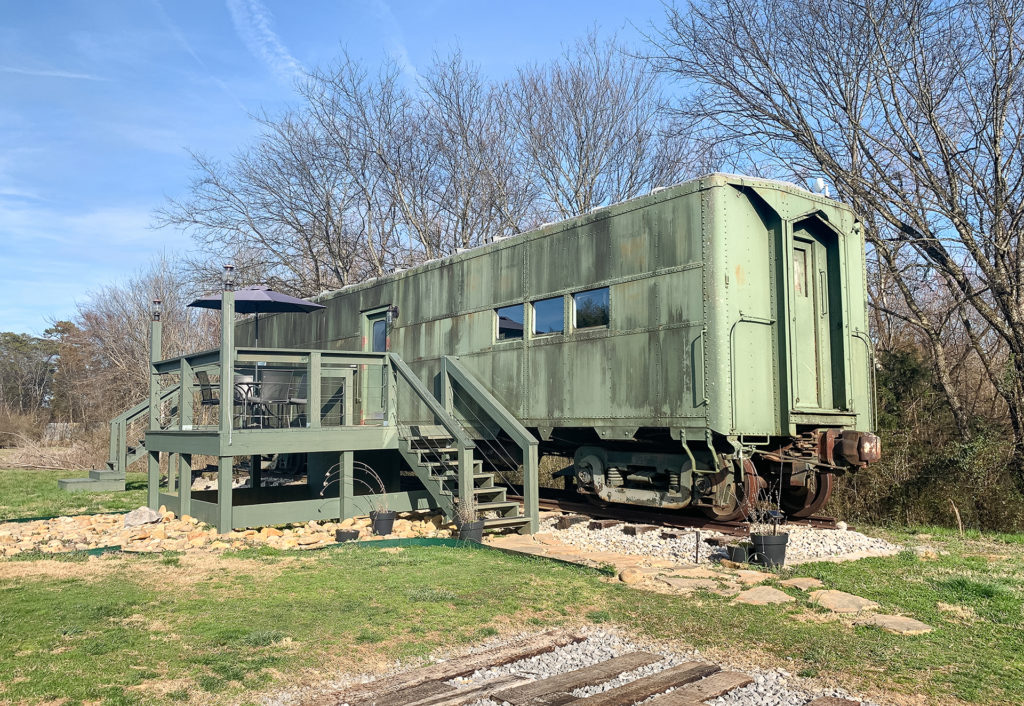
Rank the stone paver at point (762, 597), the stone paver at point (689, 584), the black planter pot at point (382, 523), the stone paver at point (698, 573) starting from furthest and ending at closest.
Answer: the black planter pot at point (382, 523), the stone paver at point (698, 573), the stone paver at point (689, 584), the stone paver at point (762, 597)

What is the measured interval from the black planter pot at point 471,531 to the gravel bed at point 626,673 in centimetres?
362

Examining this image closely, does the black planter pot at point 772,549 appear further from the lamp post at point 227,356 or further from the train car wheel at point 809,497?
the lamp post at point 227,356

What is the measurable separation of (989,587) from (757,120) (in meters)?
9.78

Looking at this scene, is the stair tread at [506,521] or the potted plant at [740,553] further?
the stair tread at [506,521]

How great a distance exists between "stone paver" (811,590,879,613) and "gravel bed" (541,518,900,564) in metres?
1.61

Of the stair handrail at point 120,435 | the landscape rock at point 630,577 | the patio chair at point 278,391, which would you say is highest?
the patio chair at point 278,391

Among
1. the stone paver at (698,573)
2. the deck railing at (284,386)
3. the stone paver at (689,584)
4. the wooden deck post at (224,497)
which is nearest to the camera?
the stone paver at (689,584)

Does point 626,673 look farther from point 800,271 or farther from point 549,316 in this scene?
point 549,316

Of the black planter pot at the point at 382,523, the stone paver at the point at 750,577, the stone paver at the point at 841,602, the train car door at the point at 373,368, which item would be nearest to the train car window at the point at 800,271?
the stone paver at the point at 750,577

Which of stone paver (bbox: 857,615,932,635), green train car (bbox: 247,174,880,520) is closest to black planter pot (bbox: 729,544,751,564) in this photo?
green train car (bbox: 247,174,880,520)

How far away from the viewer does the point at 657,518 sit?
9664 millimetres

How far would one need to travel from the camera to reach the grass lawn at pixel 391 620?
13.6 ft

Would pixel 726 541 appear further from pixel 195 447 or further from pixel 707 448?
pixel 195 447

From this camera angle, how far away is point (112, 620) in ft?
17.3
